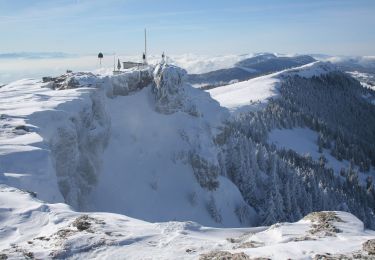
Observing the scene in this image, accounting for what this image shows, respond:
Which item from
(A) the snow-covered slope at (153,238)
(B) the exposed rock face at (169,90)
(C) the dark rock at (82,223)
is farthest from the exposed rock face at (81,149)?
(C) the dark rock at (82,223)

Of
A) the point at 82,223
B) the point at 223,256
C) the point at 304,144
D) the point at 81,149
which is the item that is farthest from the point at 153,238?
the point at 304,144

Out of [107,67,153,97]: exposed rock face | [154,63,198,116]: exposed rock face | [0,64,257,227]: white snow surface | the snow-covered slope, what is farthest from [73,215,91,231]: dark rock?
[154,63,198,116]: exposed rock face

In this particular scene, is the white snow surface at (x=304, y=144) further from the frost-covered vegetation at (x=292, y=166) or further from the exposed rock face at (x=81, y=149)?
the exposed rock face at (x=81, y=149)

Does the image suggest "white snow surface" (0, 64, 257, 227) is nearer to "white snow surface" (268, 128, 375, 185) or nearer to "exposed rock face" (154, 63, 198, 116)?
"exposed rock face" (154, 63, 198, 116)

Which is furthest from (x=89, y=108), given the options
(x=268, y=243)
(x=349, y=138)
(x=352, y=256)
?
(x=349, y=138)

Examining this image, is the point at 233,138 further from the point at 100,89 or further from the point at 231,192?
the point at 100,89

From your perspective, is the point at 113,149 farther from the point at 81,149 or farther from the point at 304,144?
the point at 304,144
